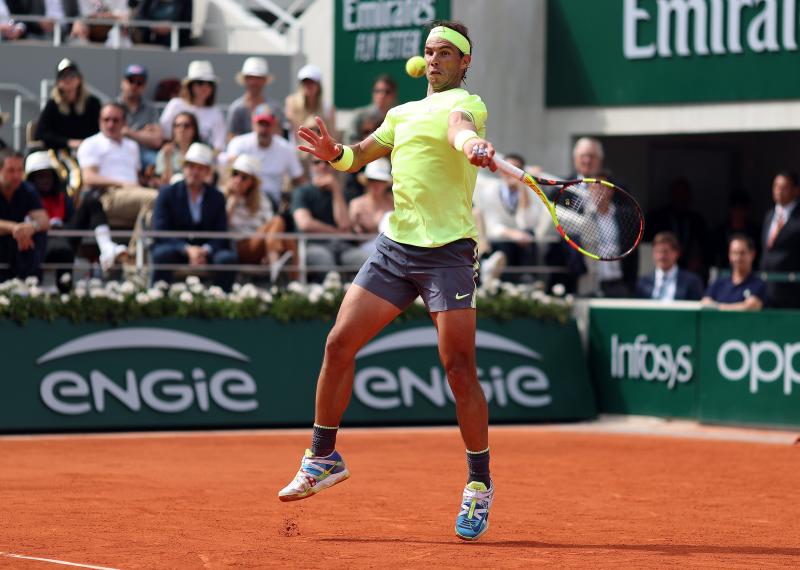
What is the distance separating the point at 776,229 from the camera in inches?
593

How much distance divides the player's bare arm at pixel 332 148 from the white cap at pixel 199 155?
19.7ft

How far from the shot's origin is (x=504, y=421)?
1428 centimetres

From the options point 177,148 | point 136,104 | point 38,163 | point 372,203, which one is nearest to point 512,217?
point 372,203

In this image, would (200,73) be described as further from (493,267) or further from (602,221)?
(602,221)

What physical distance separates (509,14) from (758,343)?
711 centimetres

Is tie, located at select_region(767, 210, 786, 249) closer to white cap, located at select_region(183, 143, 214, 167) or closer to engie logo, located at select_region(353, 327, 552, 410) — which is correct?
engie logo, located at select_region(353, 327, 552, 410)

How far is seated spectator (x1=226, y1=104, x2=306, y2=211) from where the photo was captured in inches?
589

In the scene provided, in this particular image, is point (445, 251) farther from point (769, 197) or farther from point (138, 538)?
point (769, 197)

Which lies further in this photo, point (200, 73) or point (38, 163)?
point (200, 73)

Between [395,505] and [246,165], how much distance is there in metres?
6.02

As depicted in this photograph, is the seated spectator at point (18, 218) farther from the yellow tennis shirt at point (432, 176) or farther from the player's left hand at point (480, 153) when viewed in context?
the player's left hand at point (480, 153)

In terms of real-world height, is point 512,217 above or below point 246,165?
below

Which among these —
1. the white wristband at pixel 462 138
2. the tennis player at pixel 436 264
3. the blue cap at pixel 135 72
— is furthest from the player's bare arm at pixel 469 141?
the blue cap at pixel 135 72

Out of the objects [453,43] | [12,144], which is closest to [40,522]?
[453,43]
